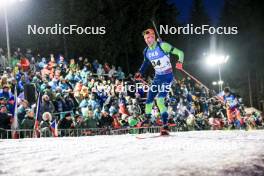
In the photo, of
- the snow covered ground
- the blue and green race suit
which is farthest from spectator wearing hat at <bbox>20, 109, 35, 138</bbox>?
the snow covered ground

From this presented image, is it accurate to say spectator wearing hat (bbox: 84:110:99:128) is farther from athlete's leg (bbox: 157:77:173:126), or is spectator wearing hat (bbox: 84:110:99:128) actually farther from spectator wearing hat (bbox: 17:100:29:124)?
athlete's leg (bbox: 157:77:173:126)

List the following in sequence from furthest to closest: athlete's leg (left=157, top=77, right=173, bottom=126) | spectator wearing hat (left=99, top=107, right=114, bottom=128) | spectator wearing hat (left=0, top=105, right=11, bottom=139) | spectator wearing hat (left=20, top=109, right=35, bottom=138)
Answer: spectator wearing hat (left=99, top=107, right=114, bottom=128) < spectator wearing hat (left=20, top=109, right=35, bottom=138) < spectator wearing hat (left=0, top=105, right=11, bottom=139) < athlete's leg (left=157, top=77, right=173, bottom=126)

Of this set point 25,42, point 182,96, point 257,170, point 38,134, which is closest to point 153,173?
point 257,170

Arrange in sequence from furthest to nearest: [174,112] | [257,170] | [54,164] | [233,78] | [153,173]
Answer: [233,78] < [174,112] < [54,164] < [257,170] < [153,173]

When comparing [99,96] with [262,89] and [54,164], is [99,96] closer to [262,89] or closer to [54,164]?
[54,164]

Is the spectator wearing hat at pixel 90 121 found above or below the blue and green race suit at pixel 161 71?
below

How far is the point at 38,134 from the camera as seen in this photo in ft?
43.8

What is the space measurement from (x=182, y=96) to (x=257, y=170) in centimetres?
1951

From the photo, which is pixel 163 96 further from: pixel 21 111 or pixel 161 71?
pixel 21 111

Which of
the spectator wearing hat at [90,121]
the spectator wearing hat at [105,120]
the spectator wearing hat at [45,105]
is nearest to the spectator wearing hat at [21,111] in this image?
the spectator wearing hat at [45,105]

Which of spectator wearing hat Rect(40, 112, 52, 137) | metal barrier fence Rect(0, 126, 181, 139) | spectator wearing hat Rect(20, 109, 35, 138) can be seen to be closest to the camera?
metal barrier fence Rect(0, 126, 181, 139)

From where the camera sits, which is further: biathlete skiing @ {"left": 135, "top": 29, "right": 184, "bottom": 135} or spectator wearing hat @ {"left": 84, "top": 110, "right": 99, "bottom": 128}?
spectator wearing hat @ {"left": 84, "top": 110, "right": 99, "bottom": 128}

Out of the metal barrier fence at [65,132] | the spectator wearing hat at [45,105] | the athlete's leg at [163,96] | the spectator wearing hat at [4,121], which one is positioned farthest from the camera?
the spectator wearing hat at [45,105]

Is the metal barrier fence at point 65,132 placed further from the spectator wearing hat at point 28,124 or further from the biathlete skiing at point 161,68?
the biathlete skiing at point 161,68
